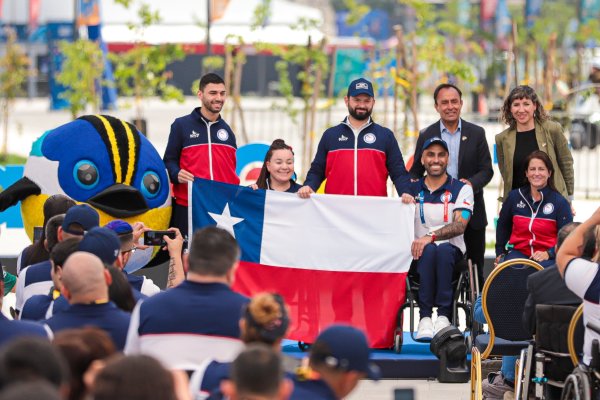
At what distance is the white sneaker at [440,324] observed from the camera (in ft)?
32.9

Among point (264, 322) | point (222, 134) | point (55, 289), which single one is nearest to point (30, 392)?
point (264, 322)

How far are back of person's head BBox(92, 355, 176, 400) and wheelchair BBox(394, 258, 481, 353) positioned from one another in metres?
5.70

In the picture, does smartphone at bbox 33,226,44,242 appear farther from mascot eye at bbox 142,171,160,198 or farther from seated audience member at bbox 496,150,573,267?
seated audience member at bbox 496,150,573,267

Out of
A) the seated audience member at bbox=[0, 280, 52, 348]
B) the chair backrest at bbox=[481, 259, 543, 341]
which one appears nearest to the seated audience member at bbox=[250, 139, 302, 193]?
the chair backrest at bbox=[481, 259, 543, 341]

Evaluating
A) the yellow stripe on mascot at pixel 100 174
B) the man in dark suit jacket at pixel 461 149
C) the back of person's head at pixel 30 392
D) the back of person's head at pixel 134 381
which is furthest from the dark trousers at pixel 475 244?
the back of person's head at pixel 30 392

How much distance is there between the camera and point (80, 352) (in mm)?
5102

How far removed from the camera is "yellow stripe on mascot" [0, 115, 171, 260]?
10.7 metres

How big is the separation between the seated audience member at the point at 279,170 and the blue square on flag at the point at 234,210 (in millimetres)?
145

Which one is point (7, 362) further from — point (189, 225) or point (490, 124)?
point (490, 124)

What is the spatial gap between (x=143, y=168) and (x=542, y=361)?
403cm

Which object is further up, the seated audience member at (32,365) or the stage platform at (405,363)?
the seated audience member at (32,365)

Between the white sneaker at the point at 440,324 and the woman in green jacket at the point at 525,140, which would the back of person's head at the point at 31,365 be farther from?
the woman in green jacket at the point at 525,140

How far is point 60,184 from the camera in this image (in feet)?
35.4

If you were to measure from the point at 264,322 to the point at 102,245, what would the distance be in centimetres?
190
